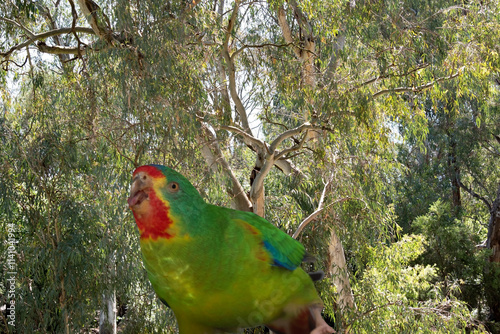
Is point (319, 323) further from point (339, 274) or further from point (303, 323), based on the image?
point (339, 274)

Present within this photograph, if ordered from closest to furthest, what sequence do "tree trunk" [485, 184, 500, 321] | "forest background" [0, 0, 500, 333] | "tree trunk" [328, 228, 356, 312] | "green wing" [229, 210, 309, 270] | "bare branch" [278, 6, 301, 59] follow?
1. "green wing" [229, 210, 309, 270]
2. "forest background" [0, 0, 500, 333]
3. "tree trunk" [328, 228, 356, 312]
4. "bare branch" [278, 6, 301, 59]
5. "tree trunk" [485, 184, 500, 321]

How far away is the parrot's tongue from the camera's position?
60 cm

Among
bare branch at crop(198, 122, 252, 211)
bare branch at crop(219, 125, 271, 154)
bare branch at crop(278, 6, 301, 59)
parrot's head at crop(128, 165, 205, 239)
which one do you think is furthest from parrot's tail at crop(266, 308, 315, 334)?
bare branch at crop(278, 6, 301, 59)

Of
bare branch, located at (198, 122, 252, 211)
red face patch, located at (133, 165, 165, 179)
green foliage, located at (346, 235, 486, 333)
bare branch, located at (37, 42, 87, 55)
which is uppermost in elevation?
bare branch, located at (37, 42, 87, 55)

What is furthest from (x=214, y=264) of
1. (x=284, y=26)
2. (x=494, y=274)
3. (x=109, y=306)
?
(x=494, y=274)

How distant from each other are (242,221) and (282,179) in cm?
489

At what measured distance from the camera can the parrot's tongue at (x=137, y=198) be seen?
1.97 feet

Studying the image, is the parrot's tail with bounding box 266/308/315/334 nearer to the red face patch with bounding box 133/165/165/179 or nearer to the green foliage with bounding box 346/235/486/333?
the red face patch with bounding box 133/165/165/179

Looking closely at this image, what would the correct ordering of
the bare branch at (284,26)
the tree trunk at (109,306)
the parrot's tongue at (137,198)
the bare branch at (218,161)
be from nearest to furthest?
1. the parrot's tongue at (137,198)
2. the bare branch at (218,161)
3. the tree trunk at (109,306)
4. the bare branch at (284,26)

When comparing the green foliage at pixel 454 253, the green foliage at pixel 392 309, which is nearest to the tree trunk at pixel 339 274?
the green foliage at pixel 392 309

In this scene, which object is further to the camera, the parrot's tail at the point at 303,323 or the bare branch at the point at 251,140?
the bare branch at the point at 251,140

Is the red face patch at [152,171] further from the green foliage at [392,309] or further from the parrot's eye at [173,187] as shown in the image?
the green foliage at [392,309]

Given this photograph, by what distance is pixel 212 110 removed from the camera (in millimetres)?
3961

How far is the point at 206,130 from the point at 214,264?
3364mm
